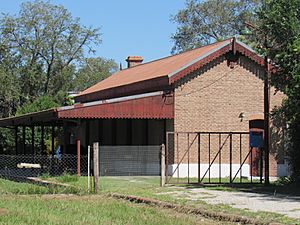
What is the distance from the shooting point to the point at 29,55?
5744 cm

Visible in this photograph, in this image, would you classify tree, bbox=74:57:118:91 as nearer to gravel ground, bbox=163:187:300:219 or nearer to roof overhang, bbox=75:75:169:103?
roof overhang, bbox=75:75:169:103

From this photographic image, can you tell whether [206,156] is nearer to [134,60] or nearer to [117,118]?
[117,118]

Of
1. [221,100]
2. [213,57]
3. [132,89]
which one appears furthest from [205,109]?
[132,89]

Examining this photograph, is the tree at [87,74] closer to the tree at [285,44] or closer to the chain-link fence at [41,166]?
the chain-link fence at [41,166]

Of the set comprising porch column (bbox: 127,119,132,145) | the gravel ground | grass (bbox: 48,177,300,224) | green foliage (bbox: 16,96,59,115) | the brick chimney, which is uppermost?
the brick chimney

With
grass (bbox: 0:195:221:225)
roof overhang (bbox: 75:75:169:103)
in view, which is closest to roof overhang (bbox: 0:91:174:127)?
roof overhang (bbox: 75:75:169:103)

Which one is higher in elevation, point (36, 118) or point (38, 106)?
point (38, 106)

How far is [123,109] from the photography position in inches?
1054

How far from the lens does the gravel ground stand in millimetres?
14812

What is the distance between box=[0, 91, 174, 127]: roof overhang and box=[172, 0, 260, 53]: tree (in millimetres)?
32313

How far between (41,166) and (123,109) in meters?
4.54

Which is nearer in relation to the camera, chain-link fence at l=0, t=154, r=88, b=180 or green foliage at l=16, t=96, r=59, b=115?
chain-link fence at l=0, t=154, r=88, b=180

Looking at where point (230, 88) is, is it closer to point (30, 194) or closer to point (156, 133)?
point (156, 133)

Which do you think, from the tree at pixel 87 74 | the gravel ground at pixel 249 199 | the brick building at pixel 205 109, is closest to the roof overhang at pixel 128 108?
the brick building at pixel 205 109
